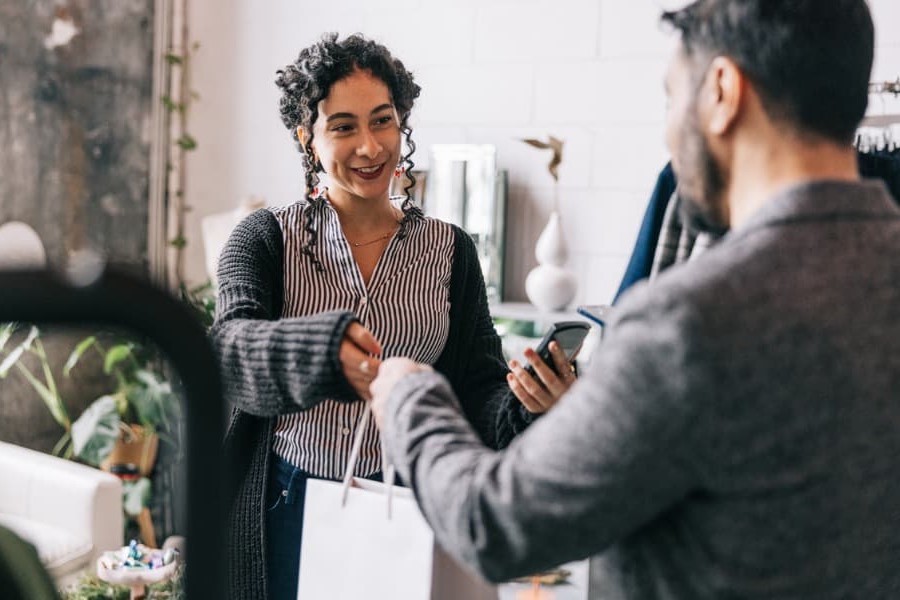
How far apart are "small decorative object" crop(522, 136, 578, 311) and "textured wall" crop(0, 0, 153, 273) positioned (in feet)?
4.42

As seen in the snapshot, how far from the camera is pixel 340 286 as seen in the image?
1526 mm

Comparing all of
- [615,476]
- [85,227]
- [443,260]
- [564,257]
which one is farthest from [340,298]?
[85,227]

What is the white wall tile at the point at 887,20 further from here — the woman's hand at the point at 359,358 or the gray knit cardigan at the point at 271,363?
the woman's hand at the point at 359,358

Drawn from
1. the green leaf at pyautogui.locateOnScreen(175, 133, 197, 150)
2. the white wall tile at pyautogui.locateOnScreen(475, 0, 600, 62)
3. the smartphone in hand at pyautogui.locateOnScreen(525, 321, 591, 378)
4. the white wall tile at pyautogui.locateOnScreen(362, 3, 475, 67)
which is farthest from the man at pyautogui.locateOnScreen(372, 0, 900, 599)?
the green leaf at pyautogui.locateOnScreen(175, 133, 197, 150)

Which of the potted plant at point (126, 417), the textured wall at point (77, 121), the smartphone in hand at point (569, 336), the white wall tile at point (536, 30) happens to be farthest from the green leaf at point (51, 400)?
the smartphone in hand at point (569, 336)

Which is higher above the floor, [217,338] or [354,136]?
[354,136]

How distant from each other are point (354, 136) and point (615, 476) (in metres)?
0.99

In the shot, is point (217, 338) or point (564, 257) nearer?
point (217, 338)

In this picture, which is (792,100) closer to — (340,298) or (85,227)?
(340,298)

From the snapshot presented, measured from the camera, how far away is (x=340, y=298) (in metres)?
1.52

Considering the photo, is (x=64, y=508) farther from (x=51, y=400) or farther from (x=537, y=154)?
(x=537, y=154)

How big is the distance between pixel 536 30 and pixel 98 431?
175 cm

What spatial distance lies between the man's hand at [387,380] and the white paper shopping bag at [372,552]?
0.30m

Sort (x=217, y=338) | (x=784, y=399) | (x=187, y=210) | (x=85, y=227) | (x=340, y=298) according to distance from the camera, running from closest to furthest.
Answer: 1. (x=784, y=399)
2. (x=217, y=338)
3. (x=340, y=298)
4. (x=85, y=227)
5. (x=187, y=210)
